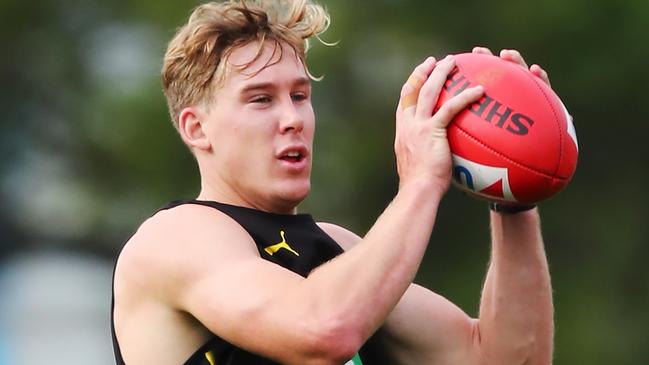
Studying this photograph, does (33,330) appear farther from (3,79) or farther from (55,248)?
(3,79)

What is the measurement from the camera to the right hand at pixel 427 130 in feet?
18.3

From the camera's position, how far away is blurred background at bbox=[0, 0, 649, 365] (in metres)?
16.9

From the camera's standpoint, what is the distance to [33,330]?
1655 cm

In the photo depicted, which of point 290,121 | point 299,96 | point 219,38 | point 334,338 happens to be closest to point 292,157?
point 290,121

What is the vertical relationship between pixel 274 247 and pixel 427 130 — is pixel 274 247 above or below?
below

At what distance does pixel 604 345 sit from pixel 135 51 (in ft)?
18.9

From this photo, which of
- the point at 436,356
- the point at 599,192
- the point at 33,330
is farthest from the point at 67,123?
the point at 436,356

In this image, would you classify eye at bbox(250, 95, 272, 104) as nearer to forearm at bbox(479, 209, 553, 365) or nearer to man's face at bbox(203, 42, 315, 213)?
man's face at bbox(203, 42, 315, 213)

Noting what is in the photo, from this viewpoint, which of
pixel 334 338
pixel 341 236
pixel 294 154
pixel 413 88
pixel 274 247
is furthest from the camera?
pixel 341 236

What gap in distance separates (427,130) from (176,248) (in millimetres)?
945

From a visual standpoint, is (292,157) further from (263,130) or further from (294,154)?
(263,130)

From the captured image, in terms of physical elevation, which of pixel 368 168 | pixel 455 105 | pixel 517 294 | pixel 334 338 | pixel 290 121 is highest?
pixel 455 105

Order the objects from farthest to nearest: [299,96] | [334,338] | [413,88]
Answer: [299,96] → [413,88] → [334,338]

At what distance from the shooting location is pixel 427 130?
560 centimetres
